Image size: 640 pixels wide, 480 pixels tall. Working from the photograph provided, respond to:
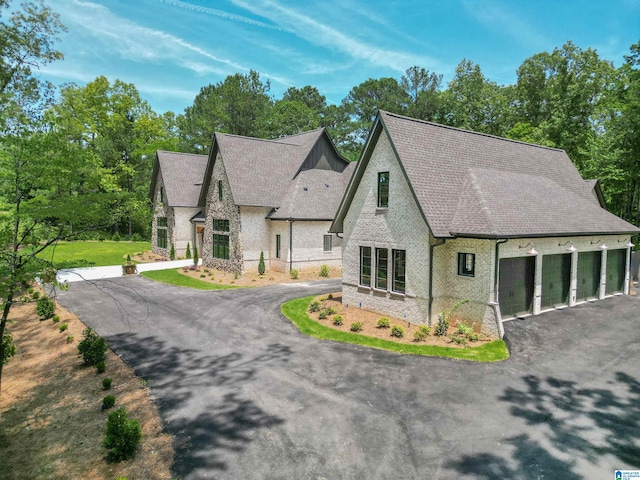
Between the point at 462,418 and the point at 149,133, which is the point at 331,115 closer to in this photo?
the point at 149,133

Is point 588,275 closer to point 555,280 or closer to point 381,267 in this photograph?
point 555,280

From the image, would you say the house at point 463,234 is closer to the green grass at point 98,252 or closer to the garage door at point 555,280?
the garage door at point 555,280

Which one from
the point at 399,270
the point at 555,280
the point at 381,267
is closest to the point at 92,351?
the point at 381,267

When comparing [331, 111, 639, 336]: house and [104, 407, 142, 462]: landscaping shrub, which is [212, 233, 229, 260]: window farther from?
[104, 407, 142, 462]: landscaping shrub

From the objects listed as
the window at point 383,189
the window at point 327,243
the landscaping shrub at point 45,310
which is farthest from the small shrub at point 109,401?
the window at point 327,243

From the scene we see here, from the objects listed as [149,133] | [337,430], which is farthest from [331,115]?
[337,430]

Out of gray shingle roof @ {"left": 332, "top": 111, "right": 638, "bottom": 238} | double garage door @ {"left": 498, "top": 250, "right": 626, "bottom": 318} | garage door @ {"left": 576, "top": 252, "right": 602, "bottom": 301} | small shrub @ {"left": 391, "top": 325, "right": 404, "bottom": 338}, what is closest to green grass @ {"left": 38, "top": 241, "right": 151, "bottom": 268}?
gray shingle roof @ {"left": 332, "top": 111, "right": 638, "bottom": 238}
